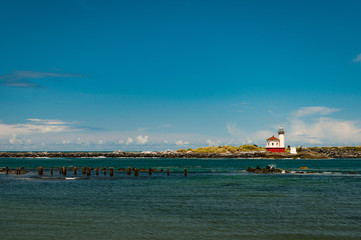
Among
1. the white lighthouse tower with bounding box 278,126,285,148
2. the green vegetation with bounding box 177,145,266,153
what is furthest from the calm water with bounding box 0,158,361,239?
the green vegetation with bounding box 177,145,266,153

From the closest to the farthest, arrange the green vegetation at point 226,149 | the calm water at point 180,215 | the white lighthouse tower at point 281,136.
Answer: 1. the calm water at point 180,215
2. the white lighthouse tower at point 281,136
3. the green vegetation at point 226,149

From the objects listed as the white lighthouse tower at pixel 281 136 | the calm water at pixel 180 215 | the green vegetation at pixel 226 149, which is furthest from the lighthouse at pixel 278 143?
the calm water at pixel 180 215

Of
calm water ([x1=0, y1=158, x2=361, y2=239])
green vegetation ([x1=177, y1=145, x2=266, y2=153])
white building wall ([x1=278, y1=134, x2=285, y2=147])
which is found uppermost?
white building wall ([x1=278, y1=134, x2=285, y2=147])

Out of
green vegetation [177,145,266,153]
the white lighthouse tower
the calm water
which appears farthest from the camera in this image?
green vegetation [177,145,266,153]

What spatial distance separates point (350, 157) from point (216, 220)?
152171 mm

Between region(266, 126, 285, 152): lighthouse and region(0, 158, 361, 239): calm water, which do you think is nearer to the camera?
region(0, 158, 361, 239): calm water

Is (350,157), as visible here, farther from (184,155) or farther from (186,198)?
(186,198)

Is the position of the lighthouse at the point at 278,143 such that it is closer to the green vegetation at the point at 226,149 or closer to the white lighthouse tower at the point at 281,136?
the white lighthouse tower at the point at 281,136

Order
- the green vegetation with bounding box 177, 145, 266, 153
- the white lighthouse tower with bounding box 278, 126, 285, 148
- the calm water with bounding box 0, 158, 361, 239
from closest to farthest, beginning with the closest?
1. the calm water with bounding box 0, 158, 361, 239
2. the white lighthouse tower with bounding box 278, 126, 285, 148
3. the green vegetation with bounding box 177, 145, 266, 153

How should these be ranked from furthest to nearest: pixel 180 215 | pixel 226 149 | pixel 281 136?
pixel 226 149, pixel 281 136, pixel 180 215

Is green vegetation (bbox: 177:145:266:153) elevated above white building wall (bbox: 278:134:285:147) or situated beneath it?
situated beneath

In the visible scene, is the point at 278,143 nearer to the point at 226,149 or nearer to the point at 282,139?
the point at 282,139

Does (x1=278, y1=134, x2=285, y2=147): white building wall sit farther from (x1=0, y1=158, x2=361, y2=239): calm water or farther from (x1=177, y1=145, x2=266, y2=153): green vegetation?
(x1=0, y1=158, x2=361, y2=239): calm water

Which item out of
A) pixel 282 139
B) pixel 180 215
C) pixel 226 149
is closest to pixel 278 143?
pixel 282 139
